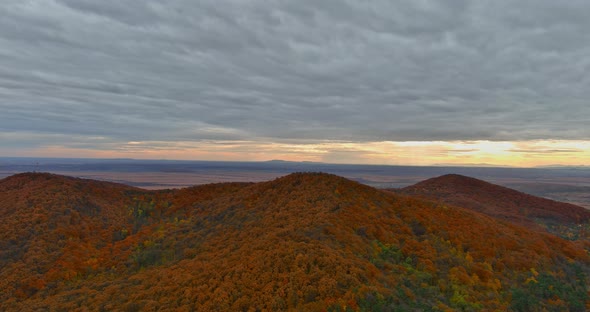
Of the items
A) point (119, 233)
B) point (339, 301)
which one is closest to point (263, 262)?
point (339, 301)

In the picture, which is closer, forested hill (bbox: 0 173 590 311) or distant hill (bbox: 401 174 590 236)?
forested hill (bbox: 0 173 590 311)

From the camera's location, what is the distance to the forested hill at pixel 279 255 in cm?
1416

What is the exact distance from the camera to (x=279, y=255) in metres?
16.0

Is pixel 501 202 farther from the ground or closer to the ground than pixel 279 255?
closer to the ground

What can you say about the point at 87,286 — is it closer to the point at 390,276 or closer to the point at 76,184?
A: the point at 390,276

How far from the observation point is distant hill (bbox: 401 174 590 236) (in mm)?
42750

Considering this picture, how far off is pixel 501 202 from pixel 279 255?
149ft

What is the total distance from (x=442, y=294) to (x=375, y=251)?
12.5ft

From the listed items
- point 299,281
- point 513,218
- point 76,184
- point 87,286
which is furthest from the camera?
point 513,218

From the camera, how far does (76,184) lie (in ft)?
110

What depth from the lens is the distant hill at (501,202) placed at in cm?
4275

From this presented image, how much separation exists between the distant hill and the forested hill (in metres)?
13.5

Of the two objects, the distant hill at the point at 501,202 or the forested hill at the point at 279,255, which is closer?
the forested hill at the point at 279,255

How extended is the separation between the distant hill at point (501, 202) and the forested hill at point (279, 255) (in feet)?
44.3
